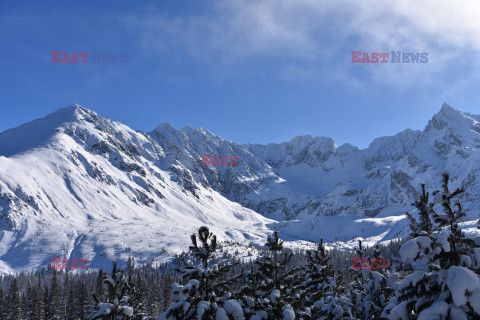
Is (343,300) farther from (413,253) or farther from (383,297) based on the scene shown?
(413,253)

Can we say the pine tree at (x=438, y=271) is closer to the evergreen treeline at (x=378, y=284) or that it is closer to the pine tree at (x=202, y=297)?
A: the evergreen treeline at (x=378, y=284)

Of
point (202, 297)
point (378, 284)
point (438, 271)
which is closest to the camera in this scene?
point (438, 271)

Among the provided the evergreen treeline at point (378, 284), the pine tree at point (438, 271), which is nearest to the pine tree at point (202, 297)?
the evergreen treeline at point (378, 284)

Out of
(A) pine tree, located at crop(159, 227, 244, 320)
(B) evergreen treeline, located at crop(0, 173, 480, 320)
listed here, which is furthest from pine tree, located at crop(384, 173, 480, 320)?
(A) pine tree, located at crop(159, 227, 244, 320)

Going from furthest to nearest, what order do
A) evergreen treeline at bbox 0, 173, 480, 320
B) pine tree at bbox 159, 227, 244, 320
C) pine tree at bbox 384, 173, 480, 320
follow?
pine tree at bbox 159, 227, 244, 320 → evergreen treeline at bbox 0, 173, 480, 320 → pine tree at bbox 384, 173, 480, 320

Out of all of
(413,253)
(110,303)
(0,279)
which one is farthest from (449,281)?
(0,279)

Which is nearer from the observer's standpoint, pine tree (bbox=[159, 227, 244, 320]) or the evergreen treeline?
the evergreen treeline

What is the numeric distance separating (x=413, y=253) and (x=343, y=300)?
10.8 metres

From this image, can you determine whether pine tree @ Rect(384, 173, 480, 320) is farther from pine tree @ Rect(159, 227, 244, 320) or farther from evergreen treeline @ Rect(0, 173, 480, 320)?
pine tree @ Rect(159, 227, 244, 320)

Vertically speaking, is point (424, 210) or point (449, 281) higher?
point (424, 210)

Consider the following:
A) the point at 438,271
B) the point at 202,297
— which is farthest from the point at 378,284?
the point at 202,297

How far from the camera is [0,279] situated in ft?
616

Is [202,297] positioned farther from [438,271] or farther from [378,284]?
[378,284]

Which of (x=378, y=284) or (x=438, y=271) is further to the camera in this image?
(x=378, y=284)
